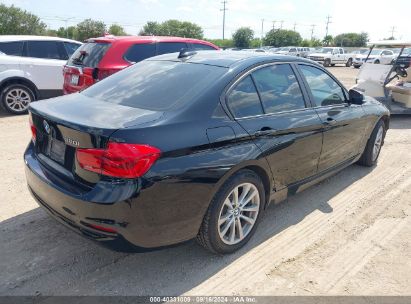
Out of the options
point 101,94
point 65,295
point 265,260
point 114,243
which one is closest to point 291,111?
point 265,260

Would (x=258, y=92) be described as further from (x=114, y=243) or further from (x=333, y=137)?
(x=114, y=243)

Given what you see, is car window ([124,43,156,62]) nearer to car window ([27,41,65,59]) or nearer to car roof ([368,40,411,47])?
car window ([27,41,65,59])

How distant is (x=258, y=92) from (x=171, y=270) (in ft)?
5.52

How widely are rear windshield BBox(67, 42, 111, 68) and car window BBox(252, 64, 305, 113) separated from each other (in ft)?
14.1

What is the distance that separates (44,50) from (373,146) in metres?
7.41

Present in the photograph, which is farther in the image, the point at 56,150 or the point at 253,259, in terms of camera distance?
the point at 253,259

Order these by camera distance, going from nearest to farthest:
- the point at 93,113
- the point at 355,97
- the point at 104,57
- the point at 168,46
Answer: the point at 93,113 → the point at 355,97 → the point at 104,57 → the point at 168,46

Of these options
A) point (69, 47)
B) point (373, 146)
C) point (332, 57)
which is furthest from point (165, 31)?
point (373, 146)

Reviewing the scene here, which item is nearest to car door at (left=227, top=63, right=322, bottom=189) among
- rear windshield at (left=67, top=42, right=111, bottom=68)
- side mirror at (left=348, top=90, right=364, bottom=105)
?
side mirror at (left=348, top=90, right=364, bottom=105)

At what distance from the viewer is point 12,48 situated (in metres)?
8.16

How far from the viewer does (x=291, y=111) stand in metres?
3.53

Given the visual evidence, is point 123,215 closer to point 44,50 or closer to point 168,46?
point 168,46

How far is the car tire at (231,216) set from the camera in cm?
286

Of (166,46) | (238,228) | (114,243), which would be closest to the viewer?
(114,243)
